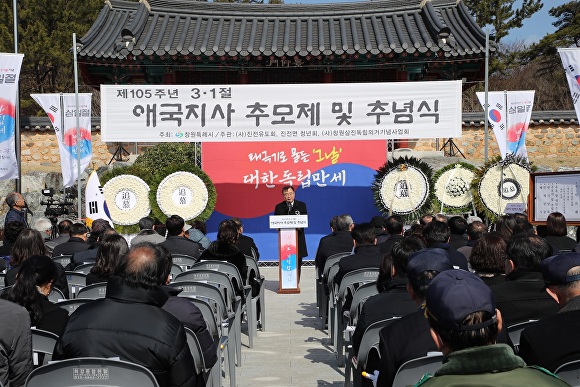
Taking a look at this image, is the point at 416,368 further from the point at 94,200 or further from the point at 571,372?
the point at 94,200

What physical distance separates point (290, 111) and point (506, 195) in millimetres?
3734

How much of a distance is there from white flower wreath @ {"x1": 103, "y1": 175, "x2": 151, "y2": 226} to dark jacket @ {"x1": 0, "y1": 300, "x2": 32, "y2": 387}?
909 centimetres

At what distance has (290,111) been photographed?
41.9 feet

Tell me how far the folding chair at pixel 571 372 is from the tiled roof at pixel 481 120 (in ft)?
60.8

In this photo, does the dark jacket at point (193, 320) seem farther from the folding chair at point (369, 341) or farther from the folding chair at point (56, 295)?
the folding chair at point (56, 295)

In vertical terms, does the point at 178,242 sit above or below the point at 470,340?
below

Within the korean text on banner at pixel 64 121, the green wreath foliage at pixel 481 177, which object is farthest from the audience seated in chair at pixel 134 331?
the korean text on banner at pixel 64 121

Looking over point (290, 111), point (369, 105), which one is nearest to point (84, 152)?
point (290, 111)

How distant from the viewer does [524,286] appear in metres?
4.74

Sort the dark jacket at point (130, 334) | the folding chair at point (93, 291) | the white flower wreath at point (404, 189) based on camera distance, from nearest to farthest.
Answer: the dark jacket at point (130, 334)
the folding chair at point (93, 291)
the white flower wreath at point (404, 189)

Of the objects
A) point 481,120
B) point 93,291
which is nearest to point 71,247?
point 93,291

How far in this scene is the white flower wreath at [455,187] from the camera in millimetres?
13367

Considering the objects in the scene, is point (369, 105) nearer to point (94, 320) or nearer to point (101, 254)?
point (101, 254)

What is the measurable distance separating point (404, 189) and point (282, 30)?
A: 5.26m
